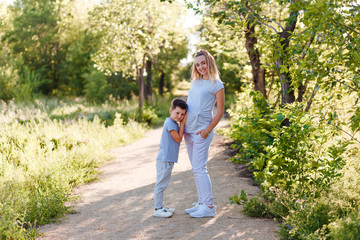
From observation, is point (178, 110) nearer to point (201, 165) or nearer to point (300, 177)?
point (201, 165)

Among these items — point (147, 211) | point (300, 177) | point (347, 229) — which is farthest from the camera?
point (147, 211)

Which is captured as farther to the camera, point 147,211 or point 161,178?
point 147,211

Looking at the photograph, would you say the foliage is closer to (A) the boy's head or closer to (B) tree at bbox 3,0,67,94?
(B) tree at bbox 3,0,67,94

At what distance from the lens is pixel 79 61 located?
27625 mm

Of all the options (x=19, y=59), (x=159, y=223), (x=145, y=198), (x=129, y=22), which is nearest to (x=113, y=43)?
(x=129, y=22)

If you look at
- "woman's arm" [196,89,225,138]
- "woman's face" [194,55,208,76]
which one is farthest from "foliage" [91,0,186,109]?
"woman's arm" [196,89,225,138]

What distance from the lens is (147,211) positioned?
4.91 metres

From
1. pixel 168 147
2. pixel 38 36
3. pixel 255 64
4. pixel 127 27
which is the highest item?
pixel 38 36

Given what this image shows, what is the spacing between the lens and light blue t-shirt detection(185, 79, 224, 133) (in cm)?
438

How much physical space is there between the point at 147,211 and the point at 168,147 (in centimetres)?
109

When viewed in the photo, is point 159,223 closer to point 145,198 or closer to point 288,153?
point 145,198

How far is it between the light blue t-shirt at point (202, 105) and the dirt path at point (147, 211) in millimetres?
1272

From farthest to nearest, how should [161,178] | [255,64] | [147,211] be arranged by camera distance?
1. [255,64]
2. [147,211]
3. [161,178]

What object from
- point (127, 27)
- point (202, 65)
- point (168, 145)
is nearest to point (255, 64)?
point (202, 65)
